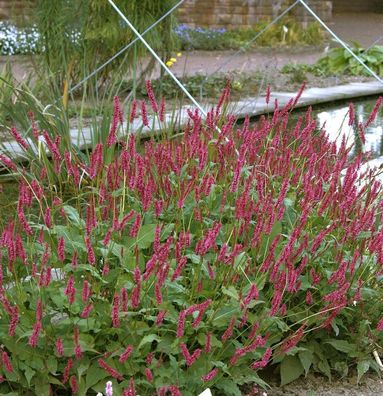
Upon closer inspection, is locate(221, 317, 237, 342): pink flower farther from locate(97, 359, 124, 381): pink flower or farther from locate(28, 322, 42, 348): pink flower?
locate(28, 322, 42, 348): pink flower

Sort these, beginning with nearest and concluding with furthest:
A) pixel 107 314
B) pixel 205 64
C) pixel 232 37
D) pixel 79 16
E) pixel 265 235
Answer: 1. pixel 107 314
2. pixel 265 235
3. pixel 79 16
4. pixel 205 64
5. pixel 232 37

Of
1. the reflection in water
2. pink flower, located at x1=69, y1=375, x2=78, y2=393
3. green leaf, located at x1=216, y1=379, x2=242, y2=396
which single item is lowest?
the reflection in water

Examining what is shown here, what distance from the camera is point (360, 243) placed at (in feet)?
9.62

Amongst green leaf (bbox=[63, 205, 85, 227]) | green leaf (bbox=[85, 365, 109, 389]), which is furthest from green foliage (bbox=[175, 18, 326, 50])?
green leaf (bbox=[85, 365, 109, 389])

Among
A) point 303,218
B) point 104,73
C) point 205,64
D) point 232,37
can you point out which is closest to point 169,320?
point 303,218

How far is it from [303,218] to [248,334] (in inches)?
15.0

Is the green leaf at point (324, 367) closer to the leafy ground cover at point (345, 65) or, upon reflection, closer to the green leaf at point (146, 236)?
the green leaf at point (146, 236)

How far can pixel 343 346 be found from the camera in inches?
109

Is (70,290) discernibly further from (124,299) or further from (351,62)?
(351,62)

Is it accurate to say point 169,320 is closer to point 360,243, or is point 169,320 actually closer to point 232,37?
point 360,243

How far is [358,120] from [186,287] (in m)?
5.22

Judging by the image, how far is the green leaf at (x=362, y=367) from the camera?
2683 mm

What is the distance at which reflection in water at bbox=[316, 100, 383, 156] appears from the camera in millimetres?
6762

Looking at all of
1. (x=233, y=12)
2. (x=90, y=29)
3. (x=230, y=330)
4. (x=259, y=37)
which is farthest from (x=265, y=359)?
(x=233, y=12)
